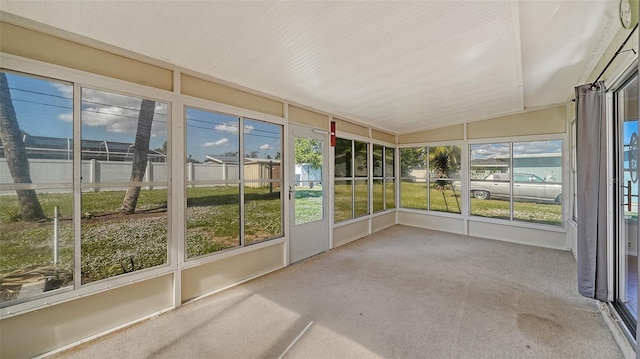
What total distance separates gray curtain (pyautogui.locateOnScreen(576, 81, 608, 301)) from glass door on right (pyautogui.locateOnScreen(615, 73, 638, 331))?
5.5 inches

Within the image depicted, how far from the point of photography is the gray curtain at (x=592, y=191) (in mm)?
2326

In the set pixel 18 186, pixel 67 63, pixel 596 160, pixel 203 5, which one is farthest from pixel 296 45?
pixel 596 160

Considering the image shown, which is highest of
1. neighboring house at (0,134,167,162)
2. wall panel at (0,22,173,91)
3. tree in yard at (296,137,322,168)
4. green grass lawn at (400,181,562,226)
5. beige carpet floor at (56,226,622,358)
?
wall panel at (0,22,173,91)

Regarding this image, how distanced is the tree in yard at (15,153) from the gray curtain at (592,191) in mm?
4791

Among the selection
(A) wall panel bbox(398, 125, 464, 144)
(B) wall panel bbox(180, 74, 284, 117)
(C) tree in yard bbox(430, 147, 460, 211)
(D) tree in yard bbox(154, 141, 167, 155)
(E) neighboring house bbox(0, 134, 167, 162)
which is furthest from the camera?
(C) tree in yard bbox(430, 147, 460, 211)

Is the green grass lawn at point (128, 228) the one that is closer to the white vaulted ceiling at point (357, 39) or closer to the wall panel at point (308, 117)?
the wall panel at point (308, 117)

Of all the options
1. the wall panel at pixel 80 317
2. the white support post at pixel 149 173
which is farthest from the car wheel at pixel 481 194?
the white support post at pixel 149 173

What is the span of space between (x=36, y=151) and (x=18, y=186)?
0.91ft

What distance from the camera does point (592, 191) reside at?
2.39 m

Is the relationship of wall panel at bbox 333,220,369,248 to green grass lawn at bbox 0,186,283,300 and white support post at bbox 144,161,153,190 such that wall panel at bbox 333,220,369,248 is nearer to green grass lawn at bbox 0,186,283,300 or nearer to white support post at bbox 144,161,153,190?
green grass lawn at bbox 0,186,283,300

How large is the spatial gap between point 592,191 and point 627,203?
0.24m

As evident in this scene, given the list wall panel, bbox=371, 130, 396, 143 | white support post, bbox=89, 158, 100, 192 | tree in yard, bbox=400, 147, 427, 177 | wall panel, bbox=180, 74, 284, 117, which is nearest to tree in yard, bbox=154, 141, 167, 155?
white support post, bbox=89, 158, 100, 192

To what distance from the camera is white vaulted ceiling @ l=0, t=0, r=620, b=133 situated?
5.76ft

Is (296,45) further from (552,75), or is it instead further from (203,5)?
(552,75)
